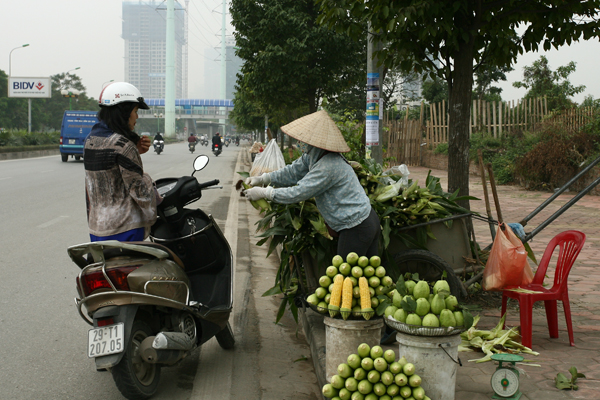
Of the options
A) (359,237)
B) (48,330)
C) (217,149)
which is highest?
(217,149)

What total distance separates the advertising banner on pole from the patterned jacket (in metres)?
4.68

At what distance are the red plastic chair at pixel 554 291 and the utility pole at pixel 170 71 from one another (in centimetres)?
8874

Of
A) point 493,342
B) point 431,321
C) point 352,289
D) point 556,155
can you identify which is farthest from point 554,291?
point 556,155

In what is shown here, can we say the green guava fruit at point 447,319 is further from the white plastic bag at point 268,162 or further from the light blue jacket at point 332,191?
the white plastic bag at point 268,162

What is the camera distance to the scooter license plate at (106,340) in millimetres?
3055

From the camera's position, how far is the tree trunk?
5.36 m

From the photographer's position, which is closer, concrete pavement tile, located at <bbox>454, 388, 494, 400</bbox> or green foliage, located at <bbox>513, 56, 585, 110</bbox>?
concrete pavement tile, located at <bbox>454, 388, 494, 400</bbox>

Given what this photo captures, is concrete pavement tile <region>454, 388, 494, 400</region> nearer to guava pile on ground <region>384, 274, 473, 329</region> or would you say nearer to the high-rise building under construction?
guava pile on ground <region>384, 274, 473, 329</region>

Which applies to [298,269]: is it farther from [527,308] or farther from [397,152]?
[397,152]

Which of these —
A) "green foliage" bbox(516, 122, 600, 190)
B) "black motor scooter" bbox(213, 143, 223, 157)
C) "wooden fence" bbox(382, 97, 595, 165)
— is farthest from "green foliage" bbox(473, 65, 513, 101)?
"black motor scooter" bbox(213, 143, 223, 157)

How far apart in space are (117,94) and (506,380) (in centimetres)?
277

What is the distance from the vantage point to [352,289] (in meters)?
3.28

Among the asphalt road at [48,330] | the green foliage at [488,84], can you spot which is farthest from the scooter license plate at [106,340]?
the green foliage at [488,84]

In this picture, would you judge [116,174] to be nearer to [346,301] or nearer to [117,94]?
[117,94]
